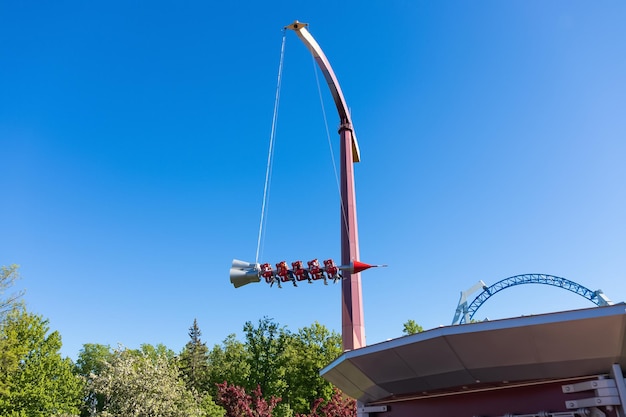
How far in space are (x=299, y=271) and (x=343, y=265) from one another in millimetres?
2359

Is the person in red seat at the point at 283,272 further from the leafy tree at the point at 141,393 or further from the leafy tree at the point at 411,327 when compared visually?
the leafy tree at the point at 411,327

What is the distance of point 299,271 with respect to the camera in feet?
49.9

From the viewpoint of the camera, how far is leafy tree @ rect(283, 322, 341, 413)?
48.5 metres

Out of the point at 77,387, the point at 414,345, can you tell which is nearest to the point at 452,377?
the point at 414,345

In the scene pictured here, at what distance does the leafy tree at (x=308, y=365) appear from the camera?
4853 centimetres

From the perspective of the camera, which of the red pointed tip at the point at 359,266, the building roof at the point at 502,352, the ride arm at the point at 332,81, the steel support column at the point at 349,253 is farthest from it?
the ride arm at the point at 332,81

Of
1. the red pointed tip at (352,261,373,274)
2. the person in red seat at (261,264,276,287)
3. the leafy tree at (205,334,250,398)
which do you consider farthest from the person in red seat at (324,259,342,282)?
the leafy tree at (205,334,250,398)

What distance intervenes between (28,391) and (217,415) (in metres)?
15.6

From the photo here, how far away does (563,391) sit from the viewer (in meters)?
10.0

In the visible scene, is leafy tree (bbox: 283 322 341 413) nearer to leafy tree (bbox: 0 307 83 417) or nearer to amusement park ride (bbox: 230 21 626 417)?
leafy tree (bbox: 0 307 83 417)

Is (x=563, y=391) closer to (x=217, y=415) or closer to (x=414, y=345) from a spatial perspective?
(x=414, y=345)

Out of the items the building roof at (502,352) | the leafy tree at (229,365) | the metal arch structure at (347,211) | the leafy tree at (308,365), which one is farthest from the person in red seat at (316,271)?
the leafy tree at (229,365)

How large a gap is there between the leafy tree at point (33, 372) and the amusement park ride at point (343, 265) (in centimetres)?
2817

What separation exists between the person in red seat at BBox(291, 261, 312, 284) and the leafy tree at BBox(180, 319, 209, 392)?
4755 centimetres
